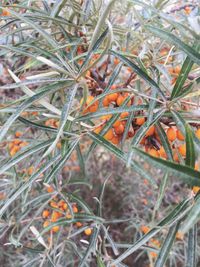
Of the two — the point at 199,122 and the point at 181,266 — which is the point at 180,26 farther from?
the point at 181,266

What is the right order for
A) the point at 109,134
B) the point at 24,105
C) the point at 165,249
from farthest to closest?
the point at 109,134 < the point at 24,105 < the point at 165,249

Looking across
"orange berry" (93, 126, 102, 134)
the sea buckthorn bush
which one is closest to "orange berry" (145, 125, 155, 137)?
the sea buckthorn bush

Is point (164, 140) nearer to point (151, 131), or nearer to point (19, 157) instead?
point (151, 131)

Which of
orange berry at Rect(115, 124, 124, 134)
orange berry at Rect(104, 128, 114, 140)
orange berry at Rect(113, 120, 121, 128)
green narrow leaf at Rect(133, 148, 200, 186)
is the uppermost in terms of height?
green narrow leaf at Rect(133, 148, 200, 186)

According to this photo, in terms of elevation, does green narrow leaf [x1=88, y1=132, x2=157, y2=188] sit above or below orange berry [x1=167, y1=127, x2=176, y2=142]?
below

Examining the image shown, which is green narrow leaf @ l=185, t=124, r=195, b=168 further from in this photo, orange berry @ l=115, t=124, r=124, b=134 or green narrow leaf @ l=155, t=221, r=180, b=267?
orange berry @ l=115, t=124, r=124, b=134

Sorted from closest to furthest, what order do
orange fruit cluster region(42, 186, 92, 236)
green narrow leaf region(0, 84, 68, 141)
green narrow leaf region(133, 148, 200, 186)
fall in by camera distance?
green narrow leaf region(133, 148, 200, 186) → green narrow leaf region(0, 84, 68, 141) → orange fruit cluster region(42, 186, 92, 236)

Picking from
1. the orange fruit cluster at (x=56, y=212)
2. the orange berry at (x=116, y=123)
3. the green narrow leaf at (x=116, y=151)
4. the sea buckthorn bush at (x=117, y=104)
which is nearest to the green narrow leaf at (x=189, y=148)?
the sea buckthorn bush at (x=117, y=104)

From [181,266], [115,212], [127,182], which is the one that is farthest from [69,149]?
[181,266]

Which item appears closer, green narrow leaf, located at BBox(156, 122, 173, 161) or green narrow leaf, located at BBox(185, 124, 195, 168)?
green narrow leaf, located at BBox(185, 124, 195, 168)

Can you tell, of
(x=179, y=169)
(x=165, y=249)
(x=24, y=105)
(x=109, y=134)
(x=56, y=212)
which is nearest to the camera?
(x=179, y=169)

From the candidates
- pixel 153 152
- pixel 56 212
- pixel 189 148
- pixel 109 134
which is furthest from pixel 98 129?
pixel 56 212

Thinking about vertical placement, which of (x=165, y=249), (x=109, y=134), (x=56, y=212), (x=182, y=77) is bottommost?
(x=56, y=212)

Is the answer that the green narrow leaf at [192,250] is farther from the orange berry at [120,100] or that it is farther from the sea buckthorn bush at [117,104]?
the orange berry at [120,100]
